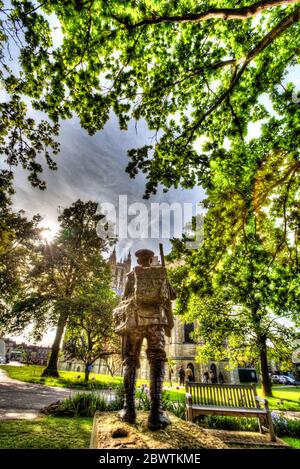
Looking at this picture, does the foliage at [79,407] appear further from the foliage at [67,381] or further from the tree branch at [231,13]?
the tree branch at [231,13]

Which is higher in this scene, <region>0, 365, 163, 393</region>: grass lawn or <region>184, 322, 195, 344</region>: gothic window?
<region>184, 322, 195, 344</region>: gothic window

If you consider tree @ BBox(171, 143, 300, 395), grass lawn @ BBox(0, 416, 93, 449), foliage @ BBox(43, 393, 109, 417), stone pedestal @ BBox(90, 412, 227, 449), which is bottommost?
foliage @ BBox(43, 393, 109, 417)

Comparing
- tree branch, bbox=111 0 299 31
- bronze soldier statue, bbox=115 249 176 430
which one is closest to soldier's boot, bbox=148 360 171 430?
bronze soldier statue, bbox=115 249 176 430

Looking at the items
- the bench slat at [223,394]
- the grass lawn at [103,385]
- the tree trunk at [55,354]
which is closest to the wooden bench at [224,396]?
the bench slat at [223,394]

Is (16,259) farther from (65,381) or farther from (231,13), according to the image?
(231,13)

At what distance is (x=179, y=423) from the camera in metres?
3.74

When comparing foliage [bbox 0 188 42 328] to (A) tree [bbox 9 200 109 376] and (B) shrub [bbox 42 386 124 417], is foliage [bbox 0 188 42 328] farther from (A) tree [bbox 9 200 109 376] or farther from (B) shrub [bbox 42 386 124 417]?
(B) shrub [bbox 42 386 124 417]

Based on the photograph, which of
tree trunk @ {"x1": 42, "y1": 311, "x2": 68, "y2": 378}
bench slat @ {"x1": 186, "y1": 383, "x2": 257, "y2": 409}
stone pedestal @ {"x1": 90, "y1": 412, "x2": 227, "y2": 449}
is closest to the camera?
stone pedestal @ {"x1": 90, "y1": 412, "x2": 227, "y2": 449}

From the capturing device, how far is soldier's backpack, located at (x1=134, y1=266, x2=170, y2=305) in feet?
14.1

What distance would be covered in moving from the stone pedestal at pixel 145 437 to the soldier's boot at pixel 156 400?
96mm

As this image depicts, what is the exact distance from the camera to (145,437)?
2855 millimetres

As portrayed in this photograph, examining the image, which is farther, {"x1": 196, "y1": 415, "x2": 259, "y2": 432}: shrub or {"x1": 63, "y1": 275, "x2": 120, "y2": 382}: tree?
{"x1": 63, "y1": 275, "x2": 120, "y2": 382}: tree

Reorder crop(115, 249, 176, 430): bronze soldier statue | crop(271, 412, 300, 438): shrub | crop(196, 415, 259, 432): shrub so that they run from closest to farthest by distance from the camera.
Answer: crop(115, 249, 176, 430): bronze soldier statue, crop(271, 412, 300, 438): shrub, crop(196, 415, 259, 432): shrub

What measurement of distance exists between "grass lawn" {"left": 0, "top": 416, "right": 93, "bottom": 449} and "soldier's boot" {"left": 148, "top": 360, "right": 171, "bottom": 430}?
1598 millimetres
